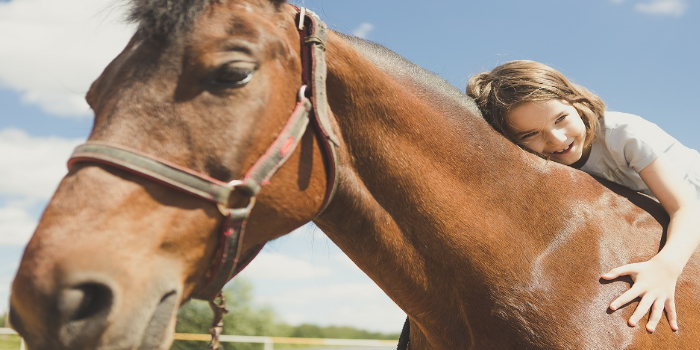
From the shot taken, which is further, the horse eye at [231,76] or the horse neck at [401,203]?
the horse neck at [401,203]

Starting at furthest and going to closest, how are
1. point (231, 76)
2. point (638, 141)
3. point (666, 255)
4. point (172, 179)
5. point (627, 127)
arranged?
point (627, 127)
point (638, 141)
point (666, 255)
point (231, 76)
point (172, 179)

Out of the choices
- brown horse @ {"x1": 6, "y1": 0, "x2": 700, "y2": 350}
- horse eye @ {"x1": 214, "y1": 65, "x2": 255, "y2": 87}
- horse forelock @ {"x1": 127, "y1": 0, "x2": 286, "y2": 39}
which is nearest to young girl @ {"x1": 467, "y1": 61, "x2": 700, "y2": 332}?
brown horse @ {"x1": 6, "y1": 0, "x2": 700, "y2": 350}

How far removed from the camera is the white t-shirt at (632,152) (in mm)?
3143

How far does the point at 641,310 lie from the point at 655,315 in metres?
0.07

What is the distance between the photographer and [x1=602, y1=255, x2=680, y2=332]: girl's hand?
8.71 ft

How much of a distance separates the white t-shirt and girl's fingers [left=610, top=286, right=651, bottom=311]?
0.76 metres

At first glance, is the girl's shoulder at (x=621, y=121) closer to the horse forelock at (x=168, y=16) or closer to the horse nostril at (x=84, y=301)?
the horse forelock at (x=168, y=16)

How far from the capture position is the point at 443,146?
2865 mm

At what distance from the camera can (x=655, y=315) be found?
104 inches

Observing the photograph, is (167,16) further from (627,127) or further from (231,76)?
(627,127)

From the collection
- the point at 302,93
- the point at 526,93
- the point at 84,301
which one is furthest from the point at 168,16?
the point at 526,93

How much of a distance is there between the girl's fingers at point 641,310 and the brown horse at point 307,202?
0.12 ft

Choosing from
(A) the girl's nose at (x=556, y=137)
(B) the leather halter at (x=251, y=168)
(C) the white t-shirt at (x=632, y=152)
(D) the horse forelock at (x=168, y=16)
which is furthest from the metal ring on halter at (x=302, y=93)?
(C) the white t-shirt at (x=632, y=152)

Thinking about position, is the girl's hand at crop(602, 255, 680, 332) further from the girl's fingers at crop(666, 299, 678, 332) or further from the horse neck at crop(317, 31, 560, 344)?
the horse neck at crop(317, 31, 560, 344)
